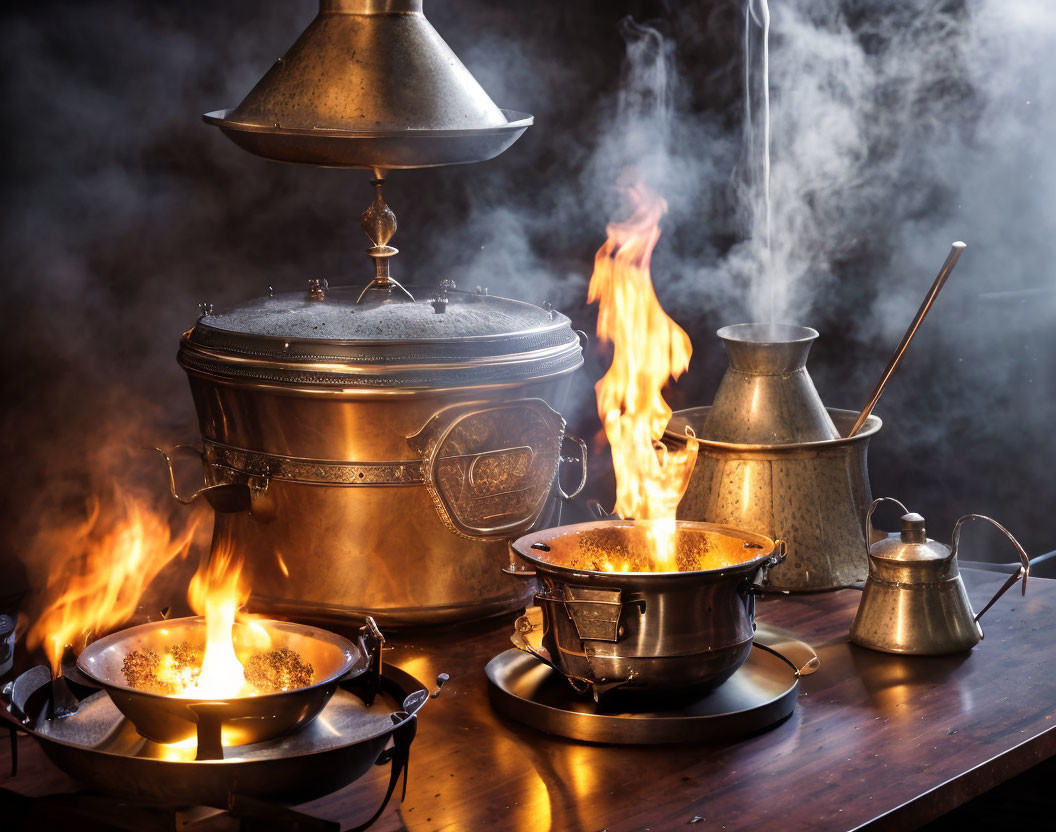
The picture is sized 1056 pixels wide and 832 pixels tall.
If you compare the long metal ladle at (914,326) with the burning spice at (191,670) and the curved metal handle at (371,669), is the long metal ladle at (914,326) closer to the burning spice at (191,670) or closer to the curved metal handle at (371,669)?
the curved metal handle at (371,669)

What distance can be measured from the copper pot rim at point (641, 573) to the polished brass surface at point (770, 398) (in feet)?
1.84

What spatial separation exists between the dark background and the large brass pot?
0.45 meters

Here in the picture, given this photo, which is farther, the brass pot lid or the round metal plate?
the brass pot lid

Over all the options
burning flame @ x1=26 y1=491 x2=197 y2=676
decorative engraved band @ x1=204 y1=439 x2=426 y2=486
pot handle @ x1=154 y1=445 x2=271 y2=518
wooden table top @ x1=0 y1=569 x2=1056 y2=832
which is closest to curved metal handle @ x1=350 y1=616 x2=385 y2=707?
wooden table top @ x1=0 y1=569 x2=1056 y2=832

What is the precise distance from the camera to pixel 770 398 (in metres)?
2.79

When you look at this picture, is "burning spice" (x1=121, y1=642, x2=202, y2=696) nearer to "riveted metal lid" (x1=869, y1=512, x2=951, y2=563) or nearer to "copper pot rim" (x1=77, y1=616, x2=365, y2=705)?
"copper pot rim" (x1=77, y1=616, x2=365, y2=705)

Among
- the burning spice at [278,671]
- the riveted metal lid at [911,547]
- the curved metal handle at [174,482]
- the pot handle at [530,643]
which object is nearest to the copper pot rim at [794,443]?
the riveted metal lid at [911,547]

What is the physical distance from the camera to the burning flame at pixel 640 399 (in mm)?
2398

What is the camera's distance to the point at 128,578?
9.37ft

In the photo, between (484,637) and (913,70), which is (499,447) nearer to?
(484,637)

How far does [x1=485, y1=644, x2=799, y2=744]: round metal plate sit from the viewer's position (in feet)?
6.65

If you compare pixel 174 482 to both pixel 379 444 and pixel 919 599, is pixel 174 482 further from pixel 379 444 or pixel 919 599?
pixel 919 599

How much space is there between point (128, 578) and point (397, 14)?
1.33 metres

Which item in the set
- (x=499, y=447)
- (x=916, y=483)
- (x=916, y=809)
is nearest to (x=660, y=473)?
(x=499, y=447)
